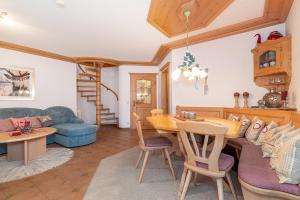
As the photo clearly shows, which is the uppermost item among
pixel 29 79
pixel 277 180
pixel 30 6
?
pixel 30 6

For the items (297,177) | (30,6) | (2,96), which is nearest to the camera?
(297,177)

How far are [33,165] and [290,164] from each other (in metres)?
3.51

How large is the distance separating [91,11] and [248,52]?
9.78 ft

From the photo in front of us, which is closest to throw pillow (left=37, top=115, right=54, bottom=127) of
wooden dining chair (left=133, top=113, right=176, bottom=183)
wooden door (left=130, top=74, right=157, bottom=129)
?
wooden door (left=130, top=74, right=157, bottom=129)

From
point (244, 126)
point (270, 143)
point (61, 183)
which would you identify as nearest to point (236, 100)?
point (244, 126)

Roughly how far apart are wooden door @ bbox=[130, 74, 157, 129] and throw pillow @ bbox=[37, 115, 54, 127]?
272 cm

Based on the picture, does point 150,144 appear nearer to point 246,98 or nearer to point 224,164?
point 224,164

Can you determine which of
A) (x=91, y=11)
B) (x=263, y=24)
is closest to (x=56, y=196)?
(x=91, y=11)

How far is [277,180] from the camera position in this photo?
1300 millimetres

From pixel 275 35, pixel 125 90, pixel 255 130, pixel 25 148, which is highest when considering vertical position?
pixel 275 35

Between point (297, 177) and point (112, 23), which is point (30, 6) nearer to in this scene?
point (112, 23)

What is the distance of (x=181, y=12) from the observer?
2.74m

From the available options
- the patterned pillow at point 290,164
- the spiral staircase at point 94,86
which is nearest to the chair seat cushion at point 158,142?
the patterned pillow at point 290,164

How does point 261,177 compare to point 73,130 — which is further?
point 73,130
